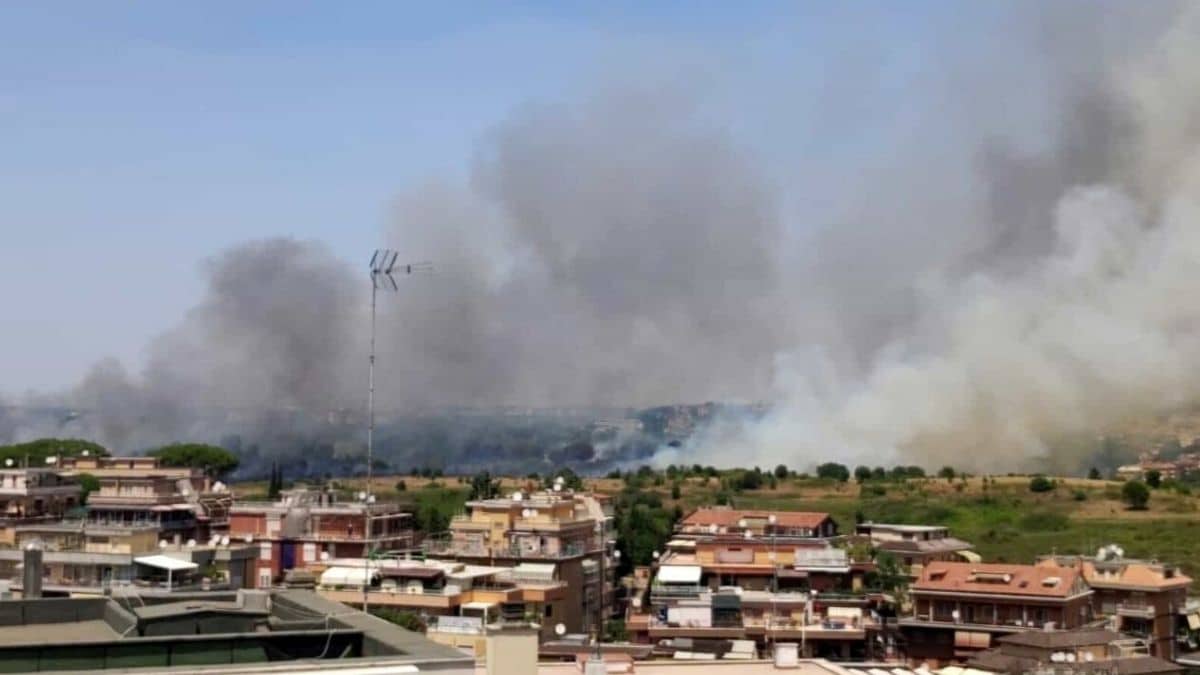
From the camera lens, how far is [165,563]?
21.9m

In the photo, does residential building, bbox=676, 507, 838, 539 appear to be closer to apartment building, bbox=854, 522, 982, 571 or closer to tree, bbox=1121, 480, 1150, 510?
apartment building, bbox=854, 522, 982, 571

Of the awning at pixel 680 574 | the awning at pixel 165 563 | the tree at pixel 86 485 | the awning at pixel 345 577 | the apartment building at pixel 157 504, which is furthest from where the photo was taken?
the tree at pixel 86 485

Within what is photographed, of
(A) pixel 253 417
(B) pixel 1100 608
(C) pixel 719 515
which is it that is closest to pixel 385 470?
(A) pixel 253 417

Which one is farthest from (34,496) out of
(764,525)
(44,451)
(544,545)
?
(44,451)

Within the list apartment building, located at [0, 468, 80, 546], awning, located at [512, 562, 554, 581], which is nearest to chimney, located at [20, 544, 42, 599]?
awning, located at [512, 562, 554, 581]

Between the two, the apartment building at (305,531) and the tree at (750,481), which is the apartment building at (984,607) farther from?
the tree at (750,481)

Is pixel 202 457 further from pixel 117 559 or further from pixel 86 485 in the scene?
pixel 117 559

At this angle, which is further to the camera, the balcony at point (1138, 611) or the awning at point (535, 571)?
the awning at point (535, 571)

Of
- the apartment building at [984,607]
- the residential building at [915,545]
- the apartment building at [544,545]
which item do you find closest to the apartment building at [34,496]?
the apartment building at [544,545]

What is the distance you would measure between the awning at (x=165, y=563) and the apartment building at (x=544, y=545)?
5409mm

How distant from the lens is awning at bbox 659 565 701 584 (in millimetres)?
24578

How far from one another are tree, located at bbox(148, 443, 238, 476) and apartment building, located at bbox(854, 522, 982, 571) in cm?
2045

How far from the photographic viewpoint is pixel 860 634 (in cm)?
2306

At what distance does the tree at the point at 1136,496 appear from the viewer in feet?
146
